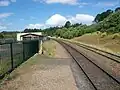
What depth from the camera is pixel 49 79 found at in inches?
554

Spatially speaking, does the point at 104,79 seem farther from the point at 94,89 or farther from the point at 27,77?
the point at 27,77

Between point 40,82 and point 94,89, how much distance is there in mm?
2930

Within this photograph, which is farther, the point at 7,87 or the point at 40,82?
the point at 40,82

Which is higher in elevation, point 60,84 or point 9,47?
point 9,47

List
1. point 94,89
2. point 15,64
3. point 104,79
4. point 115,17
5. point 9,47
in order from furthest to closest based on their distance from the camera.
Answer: point 115,17 → point 15,64 → point 9,47 → point 104,79 → point 94,89

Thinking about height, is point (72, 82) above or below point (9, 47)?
below

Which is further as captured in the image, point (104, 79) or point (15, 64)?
point (15, 64)

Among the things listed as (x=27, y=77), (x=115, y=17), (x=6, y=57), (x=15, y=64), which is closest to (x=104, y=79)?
(x=27, y=77)

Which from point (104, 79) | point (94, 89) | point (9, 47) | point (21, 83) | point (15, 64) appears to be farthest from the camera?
point (15, 64)

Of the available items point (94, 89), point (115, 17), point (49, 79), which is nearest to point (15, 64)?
point (49, 79)

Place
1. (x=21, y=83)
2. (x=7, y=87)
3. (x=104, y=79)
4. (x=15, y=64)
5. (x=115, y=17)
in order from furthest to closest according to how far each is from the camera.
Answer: (x=115, y=17)
(x=15, y=64)
(x=104, y=79)
(x=21, y=83)
(x=7, y=87)

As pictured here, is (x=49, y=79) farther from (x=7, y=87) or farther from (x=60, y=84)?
(x=7, y=87)

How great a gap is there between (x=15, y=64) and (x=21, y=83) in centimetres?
477

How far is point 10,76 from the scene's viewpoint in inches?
580
